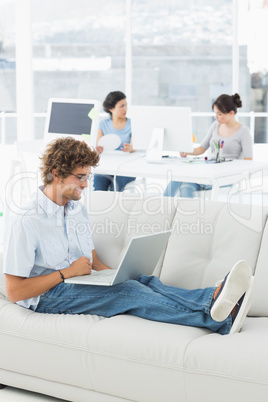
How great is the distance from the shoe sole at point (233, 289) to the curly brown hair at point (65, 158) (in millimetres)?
713

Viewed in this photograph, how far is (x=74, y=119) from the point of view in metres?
4.58

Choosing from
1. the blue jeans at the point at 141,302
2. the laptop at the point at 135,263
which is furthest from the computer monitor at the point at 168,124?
the blue jeans at the point at 141,302

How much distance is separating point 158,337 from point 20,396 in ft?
2.23

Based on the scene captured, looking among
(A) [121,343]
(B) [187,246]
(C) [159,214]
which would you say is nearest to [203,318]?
(A) [121,343]

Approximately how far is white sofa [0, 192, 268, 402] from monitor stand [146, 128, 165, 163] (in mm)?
1488

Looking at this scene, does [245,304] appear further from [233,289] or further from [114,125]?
[114,125]

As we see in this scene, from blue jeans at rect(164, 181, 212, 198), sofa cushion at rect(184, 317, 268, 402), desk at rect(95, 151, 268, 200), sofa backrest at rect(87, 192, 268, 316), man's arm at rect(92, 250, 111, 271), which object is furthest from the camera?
blue jeans at rect(164, 181, 212, 198)

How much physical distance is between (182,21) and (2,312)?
4967mm

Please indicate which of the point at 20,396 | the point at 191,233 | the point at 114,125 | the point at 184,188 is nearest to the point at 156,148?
the point at 184,188

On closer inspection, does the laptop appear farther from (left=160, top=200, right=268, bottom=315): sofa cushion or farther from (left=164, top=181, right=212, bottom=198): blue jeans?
(left=164, top=181, right=212, bottom=198): blue jeans

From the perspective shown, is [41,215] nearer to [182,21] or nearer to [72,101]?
[72,101]

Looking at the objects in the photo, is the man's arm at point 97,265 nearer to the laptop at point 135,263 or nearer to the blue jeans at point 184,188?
the laptop at point 135,263

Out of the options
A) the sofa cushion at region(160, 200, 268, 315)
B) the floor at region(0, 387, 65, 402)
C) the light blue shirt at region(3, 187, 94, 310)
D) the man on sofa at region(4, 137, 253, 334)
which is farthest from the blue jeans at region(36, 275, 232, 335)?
the floor at region(0, 387, 65, 402)

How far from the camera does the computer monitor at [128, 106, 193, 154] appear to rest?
15.0 feet
